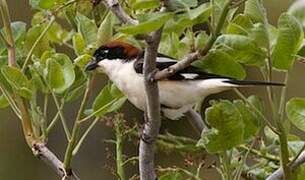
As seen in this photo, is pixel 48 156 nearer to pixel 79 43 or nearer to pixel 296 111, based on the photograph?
pixel 79 43

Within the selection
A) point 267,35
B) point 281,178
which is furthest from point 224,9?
point 281,178

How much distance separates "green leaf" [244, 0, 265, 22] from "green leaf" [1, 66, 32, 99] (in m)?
0.38

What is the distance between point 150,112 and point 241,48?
155mm

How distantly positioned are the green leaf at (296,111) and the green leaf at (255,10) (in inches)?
5.4

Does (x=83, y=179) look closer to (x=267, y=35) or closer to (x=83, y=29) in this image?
(x=83, y=29)

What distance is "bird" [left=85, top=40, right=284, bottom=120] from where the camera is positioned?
1.49m

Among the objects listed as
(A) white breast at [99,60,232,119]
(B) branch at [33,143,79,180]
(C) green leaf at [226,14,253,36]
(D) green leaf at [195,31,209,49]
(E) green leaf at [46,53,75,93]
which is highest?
(C) green leaf at [226,14,253,36]

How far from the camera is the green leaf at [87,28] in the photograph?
4.59 ft

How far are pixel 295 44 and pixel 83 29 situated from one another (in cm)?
39

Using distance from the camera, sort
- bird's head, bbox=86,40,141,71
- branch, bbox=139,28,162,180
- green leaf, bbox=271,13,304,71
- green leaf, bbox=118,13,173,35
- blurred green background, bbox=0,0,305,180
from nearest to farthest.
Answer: green leaf, bbox=118,13,173,35
branch, bbox=139,28,162,180
green leaf, bbox=271,13,304,71
bird's head, bbox=86,40,141,71
blurred green background, bbox=0,0,305,180

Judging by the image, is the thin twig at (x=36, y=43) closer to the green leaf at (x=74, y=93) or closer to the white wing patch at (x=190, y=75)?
the green leaf at (x=74, y=93)

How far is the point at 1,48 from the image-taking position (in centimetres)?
150

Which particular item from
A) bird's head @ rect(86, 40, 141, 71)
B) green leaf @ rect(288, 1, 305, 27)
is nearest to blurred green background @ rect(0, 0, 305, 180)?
bird's head @ rect(86, 40, 141, 71)

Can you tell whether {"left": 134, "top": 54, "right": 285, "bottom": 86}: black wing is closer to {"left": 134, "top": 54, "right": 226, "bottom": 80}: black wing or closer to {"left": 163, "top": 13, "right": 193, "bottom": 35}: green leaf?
{"left": 134, "top": 54, "right": 226, "bottom": 80}: black wing
